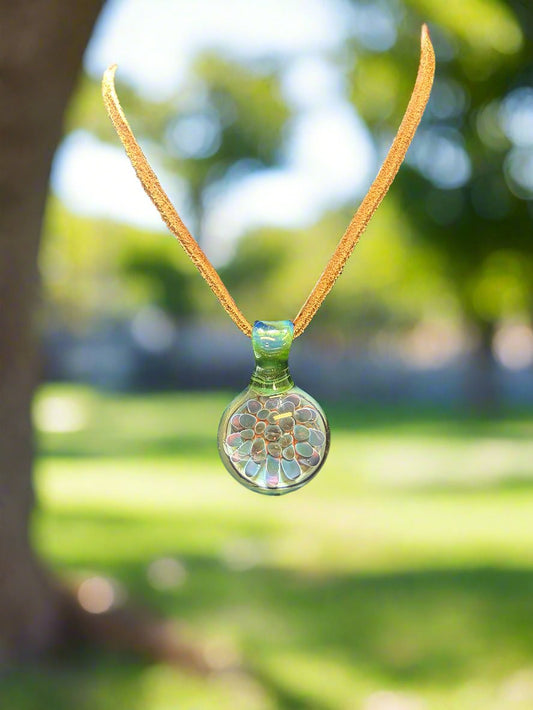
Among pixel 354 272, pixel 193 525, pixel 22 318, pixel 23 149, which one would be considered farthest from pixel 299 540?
pixel 354 272

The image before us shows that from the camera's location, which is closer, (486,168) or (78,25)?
(78,25)

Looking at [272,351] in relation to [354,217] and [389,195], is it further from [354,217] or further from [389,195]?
[389,195]

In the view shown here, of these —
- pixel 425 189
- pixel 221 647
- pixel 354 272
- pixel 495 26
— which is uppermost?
pixel 354 272

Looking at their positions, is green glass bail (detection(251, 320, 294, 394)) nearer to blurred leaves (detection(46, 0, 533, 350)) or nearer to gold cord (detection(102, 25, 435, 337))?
gold cord (detection(102, 25, 435, 337))

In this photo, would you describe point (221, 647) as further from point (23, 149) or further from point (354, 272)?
point (354, 272)

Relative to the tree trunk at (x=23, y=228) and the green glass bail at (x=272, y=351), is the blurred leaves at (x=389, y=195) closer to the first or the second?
the tree trunk at (x=23, y=228)

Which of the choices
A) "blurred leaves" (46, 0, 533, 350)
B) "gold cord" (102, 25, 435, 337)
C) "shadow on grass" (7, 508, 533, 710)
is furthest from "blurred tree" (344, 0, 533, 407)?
"gold cord" (102, 25, 435, 337)

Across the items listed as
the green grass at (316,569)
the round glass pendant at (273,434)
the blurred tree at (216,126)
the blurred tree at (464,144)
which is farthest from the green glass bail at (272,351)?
the blurred tree at (216,126)
